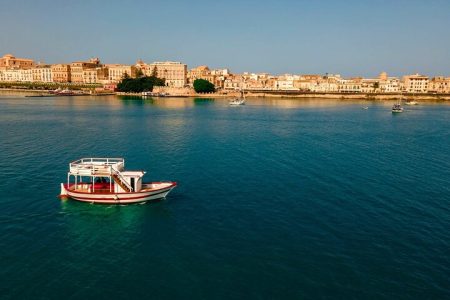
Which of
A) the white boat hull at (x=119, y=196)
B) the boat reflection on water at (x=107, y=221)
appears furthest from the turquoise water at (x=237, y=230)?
the white boat hull at (x=119, y=196)

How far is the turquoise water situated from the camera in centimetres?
2000

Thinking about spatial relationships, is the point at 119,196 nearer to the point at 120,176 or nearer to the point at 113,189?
the point at 113,189

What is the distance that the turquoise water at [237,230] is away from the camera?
2000cm

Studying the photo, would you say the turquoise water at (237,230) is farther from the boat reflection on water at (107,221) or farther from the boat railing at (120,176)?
the boat railing at (120,176)

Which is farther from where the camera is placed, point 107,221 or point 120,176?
point 120,176

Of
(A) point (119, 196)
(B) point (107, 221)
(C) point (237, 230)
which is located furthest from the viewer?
(A) point (119, 196)

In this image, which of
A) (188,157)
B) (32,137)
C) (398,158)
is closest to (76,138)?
(32,137)

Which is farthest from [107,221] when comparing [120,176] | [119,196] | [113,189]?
[120,176]

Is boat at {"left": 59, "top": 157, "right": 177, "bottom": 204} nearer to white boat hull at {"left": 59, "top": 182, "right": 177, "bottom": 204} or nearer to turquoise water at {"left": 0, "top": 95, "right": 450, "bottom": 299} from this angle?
white boat hull at {"left": 59, "top": 182, "right": 177, "bottom": 204}

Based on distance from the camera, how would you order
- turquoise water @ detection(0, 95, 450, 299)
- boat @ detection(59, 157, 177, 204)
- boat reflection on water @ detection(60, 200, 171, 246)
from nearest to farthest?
turquoise water @ detection(0, 95, 450, 299)
boat reflection on water @ detection(60, 200, 171, 246)
boat @ detection(59, 157, 177, 204)

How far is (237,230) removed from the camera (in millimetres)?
26547

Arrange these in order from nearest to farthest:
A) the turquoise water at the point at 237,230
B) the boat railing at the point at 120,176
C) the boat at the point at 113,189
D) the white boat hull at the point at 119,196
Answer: the turquoise water at the point at 237,230 < the white boat hull at the point at 119,196 < the boat at the point at 113,189 < the boat railing at the point at 120,176

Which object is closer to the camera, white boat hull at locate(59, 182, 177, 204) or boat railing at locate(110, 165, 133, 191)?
white boat hull at locate(59, 182, 177, 204)

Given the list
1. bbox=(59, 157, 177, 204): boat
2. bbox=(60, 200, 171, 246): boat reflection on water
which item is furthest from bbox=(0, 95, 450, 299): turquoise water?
bbox=(59, 157, 177, 204): boat
